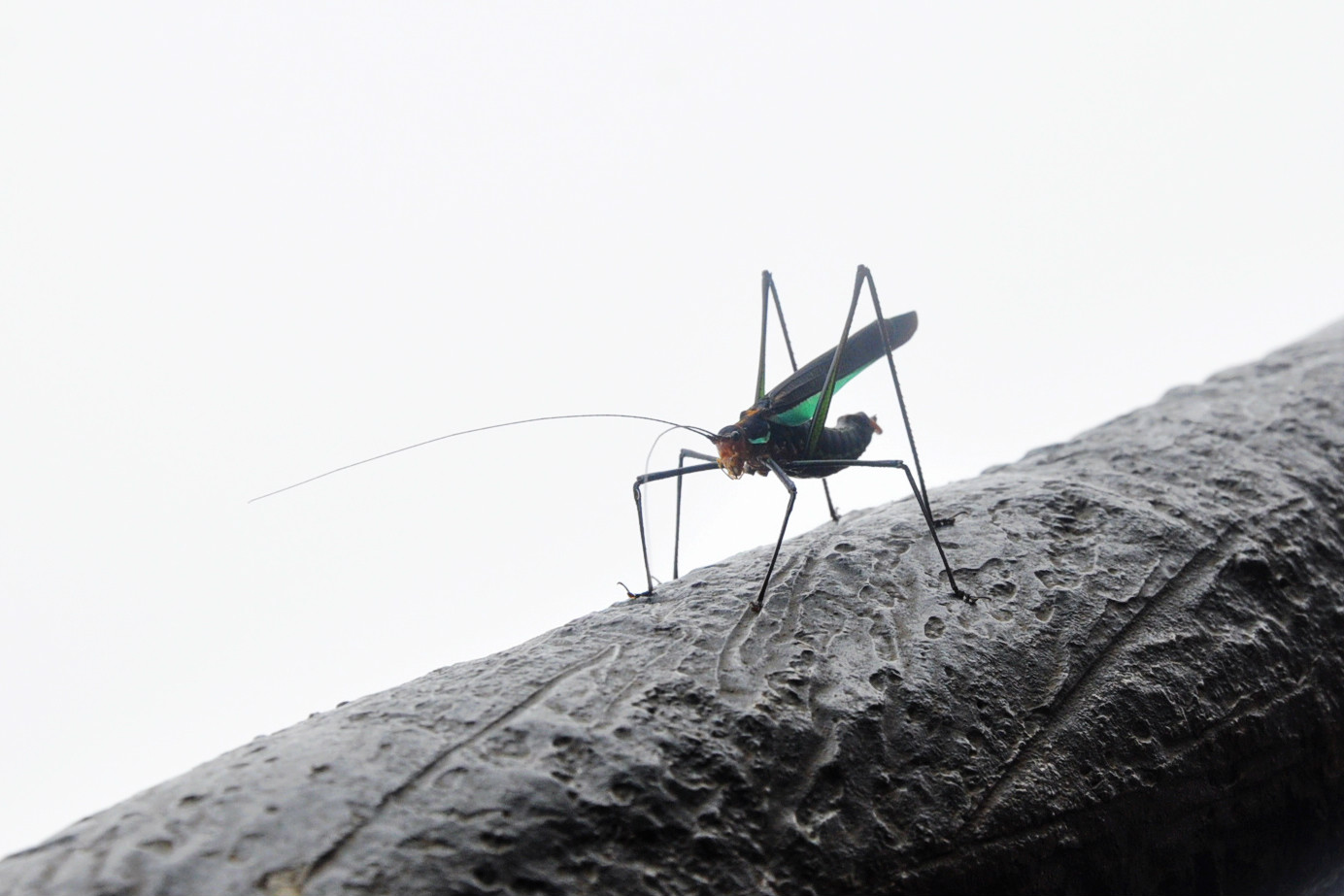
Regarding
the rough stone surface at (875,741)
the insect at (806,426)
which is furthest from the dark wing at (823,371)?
the rough stone surface at (875,741)

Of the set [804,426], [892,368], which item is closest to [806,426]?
[804,426]

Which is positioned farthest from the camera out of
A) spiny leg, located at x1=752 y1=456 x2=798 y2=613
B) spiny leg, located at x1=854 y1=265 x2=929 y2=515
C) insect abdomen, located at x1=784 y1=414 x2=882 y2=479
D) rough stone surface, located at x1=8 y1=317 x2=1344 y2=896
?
Result: insect abdomen, located at x1=784 y1=414 x2=882 y2=479

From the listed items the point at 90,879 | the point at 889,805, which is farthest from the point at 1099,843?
the point at 90,879

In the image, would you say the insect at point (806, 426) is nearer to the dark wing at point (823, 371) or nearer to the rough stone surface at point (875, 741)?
the dark wing at point (823, 371)

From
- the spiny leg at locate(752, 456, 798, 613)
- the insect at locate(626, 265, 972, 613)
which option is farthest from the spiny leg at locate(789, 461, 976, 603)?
the spiny leg at locate(752, 456, 798, 613)

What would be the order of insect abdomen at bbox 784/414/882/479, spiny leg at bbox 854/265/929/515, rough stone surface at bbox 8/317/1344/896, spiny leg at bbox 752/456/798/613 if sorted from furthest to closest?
insect abdomen at bbox 784/414/882/479 < spiny leg at bbox 854/265/929/515 < spiny leg at bbox 752/456/798/613 < rough stone surface at bbox 8/317/1344/896

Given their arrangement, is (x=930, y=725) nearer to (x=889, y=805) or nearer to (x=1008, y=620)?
(x=889, y=805)

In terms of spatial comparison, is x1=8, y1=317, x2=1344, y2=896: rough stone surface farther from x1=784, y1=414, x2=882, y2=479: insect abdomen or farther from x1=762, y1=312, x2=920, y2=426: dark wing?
x1=762, y1=312, x2=920, y2=426: dark wing

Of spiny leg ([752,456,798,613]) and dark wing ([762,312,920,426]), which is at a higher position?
dark wing ([762,312,920,426])
